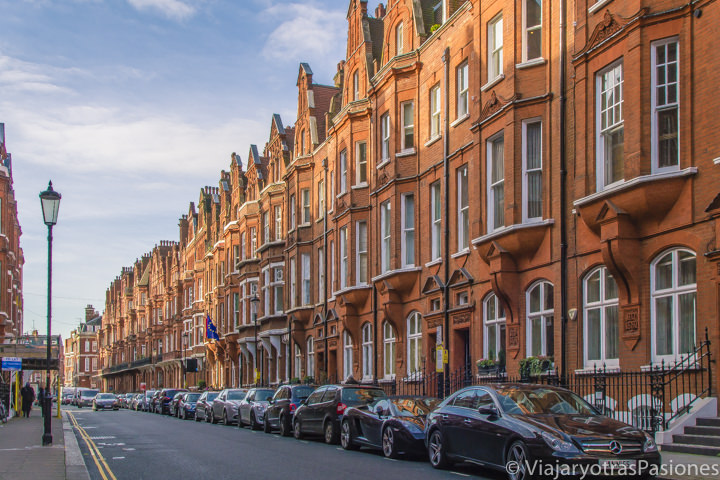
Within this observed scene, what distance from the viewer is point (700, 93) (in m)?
15.6

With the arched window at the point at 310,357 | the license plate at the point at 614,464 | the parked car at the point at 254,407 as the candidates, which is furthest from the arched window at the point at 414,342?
the license plate at the point at 614,464

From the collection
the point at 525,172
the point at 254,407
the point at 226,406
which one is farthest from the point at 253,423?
the point at 525,172

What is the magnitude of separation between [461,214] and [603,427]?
530 inches

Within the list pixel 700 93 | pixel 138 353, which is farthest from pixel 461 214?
pixel 138 353

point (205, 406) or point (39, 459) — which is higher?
point (39, 459)

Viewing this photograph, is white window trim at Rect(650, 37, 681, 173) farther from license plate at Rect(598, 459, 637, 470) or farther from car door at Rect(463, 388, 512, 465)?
license plate at Rect(598, 459, 637, 470)

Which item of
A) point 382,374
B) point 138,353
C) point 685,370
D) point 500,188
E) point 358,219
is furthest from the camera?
point 138,353

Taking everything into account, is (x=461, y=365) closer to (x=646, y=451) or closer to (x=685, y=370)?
(x=685, y=370)

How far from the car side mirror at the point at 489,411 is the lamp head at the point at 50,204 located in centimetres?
1217

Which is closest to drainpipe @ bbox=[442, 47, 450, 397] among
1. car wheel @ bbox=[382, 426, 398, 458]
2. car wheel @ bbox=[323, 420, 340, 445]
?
car wheel @ bbox=[323, 420, 340, 445]

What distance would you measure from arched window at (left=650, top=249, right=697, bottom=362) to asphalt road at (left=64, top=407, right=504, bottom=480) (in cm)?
440

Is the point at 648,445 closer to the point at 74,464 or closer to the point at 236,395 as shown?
the point at 74,464

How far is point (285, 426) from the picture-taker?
24375 mm

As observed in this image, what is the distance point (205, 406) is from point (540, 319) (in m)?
19.5
